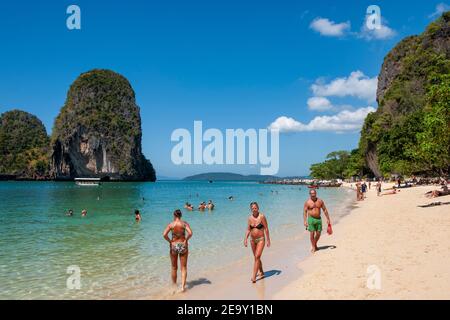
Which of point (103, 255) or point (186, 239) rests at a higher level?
point (186, 239)

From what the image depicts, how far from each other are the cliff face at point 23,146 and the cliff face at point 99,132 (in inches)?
539

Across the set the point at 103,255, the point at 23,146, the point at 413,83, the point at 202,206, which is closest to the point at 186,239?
the point at 103,255

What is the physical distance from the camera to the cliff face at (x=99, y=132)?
5999 inches

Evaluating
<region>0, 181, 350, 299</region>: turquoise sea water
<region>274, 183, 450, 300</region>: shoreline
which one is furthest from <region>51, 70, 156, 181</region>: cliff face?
<region>274, 183, 450, 300</region>: shoreline

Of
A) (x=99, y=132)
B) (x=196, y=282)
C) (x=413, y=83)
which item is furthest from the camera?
(x=99, y=132)

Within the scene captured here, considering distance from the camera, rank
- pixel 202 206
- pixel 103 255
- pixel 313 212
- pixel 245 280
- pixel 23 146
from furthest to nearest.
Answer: pixel 23 146
pixel 202 206
pixel 103 255
pixel 313 212
pixel 245 280

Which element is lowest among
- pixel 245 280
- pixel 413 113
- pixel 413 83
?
pixel 245 280

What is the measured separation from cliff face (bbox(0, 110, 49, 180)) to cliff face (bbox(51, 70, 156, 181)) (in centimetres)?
1370

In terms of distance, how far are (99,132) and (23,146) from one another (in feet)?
144

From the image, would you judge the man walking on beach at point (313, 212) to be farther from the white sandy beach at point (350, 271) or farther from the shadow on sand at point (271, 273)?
the shadow on sand at point (271, 273)

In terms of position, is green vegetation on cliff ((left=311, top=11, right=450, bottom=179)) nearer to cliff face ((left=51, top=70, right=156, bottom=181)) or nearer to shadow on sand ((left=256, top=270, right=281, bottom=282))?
shadow on sand ((left=256, top=270, right=281, bottom=282))

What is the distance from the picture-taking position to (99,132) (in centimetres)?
15875

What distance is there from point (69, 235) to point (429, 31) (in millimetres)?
85556

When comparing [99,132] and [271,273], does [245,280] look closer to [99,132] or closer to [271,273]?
[271,273]
